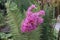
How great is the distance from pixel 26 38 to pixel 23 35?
0.02 meters

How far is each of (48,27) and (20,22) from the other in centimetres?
27

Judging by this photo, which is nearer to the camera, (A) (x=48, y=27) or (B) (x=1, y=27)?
(A) (x=48, y=27)

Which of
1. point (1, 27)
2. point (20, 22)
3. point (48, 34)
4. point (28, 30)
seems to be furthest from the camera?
point (1, 27)

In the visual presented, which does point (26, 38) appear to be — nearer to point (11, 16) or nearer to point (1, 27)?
point (11, 16)

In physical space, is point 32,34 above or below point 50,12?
below

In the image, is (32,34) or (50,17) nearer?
(32,34)

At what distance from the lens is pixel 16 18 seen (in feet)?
3.17

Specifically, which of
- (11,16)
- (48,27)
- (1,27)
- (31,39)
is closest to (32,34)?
(31,39)

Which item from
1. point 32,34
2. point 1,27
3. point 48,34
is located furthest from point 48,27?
point 1,27

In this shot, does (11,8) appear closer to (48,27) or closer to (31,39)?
(31,39)

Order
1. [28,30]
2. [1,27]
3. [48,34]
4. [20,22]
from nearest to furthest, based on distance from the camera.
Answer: [28,30] → [20,22] → [48,34] → [1,27]

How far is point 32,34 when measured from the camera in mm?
958

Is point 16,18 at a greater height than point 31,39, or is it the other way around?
point 16,18

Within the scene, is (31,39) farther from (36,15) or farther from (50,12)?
(50,12)
